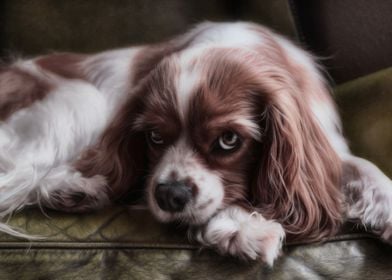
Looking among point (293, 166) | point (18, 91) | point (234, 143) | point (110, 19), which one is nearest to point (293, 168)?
point (293, 166)

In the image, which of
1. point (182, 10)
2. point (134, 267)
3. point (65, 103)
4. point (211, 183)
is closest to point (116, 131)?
point (65, 103)

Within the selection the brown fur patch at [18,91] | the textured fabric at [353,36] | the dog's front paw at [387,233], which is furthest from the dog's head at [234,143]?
the textured fabric at [353,36]

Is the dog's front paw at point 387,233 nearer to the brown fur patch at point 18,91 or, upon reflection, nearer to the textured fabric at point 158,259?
the textured fabric at point 158,259

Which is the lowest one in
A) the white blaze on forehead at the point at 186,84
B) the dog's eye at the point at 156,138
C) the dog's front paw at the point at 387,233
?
the dog's front paw at the point at 387,233

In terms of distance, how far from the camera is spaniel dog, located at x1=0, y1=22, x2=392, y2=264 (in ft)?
4.69

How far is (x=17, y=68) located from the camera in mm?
1981

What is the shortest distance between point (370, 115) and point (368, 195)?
37 centimetres

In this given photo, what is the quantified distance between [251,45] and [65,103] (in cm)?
62

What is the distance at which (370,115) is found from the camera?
179cm

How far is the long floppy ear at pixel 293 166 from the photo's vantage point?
149 centimetres

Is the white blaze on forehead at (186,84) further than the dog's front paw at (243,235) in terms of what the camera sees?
Yes

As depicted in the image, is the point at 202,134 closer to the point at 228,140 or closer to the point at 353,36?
the point at 228,140

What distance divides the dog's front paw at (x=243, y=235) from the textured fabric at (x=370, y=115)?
0.46 m

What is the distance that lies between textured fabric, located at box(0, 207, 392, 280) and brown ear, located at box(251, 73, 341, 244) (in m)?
0.13
